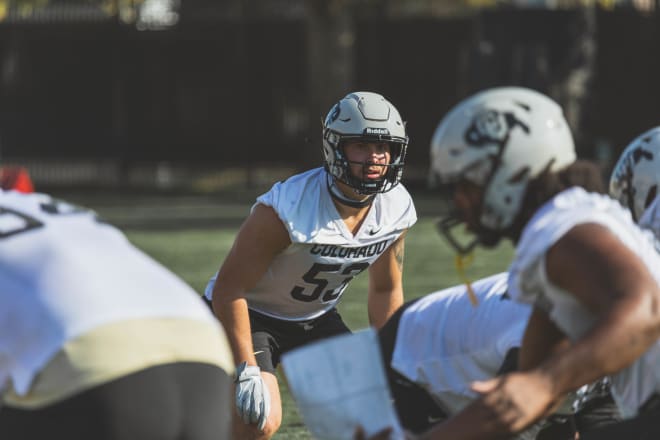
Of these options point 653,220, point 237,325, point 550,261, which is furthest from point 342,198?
point 550,261

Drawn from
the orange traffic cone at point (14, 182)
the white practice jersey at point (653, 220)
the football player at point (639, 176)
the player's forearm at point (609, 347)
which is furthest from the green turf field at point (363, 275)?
the player's forearm at point (609, 347)

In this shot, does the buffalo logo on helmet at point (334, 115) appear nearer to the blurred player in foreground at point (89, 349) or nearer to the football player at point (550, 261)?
the football player at point (550, 261)

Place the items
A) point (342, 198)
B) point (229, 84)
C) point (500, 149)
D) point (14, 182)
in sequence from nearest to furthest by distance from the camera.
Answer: point (500, 149), point (14, 182), point (342, 198), point (229, 84)

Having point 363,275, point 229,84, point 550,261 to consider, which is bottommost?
point 229,84

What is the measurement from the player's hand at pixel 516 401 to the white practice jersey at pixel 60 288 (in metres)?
0.70

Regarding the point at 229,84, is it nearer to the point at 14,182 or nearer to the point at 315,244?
the point at 315,244

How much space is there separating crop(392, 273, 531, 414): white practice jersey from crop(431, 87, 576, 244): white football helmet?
0.79 m

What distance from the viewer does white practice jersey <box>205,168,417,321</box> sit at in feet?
16.3

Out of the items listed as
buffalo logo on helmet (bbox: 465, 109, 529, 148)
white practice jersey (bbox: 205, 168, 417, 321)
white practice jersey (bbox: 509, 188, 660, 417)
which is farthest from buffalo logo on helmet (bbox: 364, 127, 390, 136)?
white practice jersey (bbox: 509, 188, 660, 417)

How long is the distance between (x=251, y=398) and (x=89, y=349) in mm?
1836

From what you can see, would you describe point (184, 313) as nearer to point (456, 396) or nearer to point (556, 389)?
point (556, 389)

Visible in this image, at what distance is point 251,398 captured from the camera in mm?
4688

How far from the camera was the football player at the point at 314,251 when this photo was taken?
15.9 ft

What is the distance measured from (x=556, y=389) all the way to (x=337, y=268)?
7.55 ft
